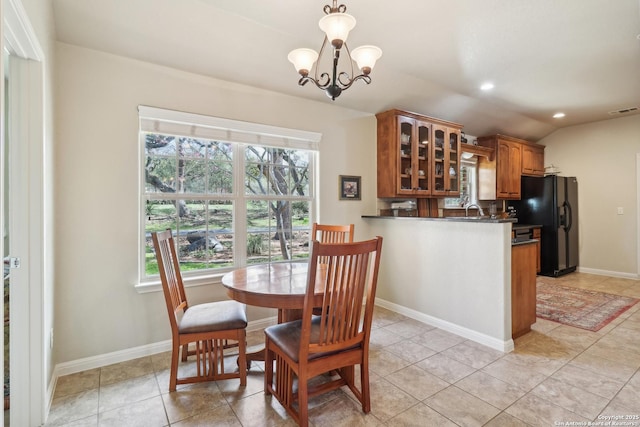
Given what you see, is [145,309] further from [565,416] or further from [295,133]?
[565,416]

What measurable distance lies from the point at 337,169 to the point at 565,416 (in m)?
2.81

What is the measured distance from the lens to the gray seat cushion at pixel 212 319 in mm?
2021

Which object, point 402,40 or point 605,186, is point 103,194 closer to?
point 402,40

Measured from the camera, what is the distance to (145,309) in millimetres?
2566

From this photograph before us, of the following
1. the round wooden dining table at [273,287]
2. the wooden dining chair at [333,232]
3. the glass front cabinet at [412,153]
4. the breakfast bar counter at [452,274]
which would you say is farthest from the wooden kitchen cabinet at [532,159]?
the round wooden dining table at [273,287]

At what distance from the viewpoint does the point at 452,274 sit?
3000 millimetres

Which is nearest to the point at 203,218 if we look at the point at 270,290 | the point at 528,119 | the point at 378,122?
the point at 270,290

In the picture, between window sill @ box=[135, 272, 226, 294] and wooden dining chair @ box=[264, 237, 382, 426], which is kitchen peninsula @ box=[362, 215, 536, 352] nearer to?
wooden dining chair @ box=[264, 237, 382, 426]

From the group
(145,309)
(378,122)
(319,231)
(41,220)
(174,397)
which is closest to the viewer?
(41,220)

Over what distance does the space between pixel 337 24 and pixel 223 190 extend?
1.82 metres

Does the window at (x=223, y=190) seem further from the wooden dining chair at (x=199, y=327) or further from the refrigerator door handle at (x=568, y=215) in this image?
the refrigerator door handle at (x=568, y=215)

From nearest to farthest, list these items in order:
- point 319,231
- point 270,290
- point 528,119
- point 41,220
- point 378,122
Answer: point 41,220 < point 270,290 < point 319,231 < point 378,122 < point 528,119

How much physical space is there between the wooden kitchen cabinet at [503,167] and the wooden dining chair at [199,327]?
4692 millimetres

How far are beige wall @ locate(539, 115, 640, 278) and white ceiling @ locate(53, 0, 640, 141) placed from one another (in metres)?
1.60
